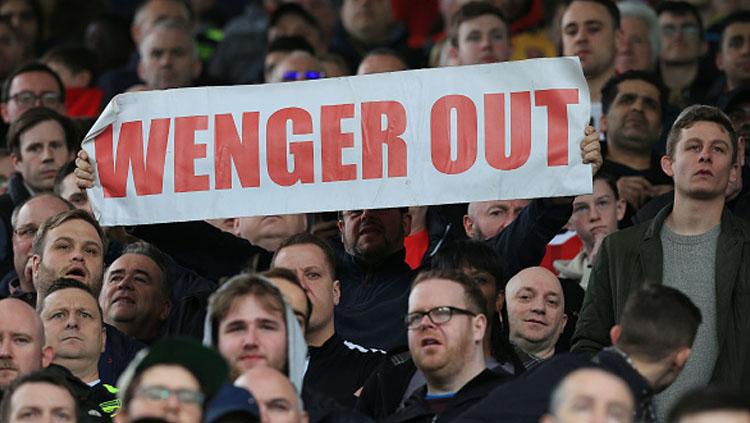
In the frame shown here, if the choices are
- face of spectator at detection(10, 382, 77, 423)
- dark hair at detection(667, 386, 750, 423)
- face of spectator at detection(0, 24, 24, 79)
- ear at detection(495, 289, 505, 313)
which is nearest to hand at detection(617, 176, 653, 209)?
ear at detection(495, 289, 505, 313)

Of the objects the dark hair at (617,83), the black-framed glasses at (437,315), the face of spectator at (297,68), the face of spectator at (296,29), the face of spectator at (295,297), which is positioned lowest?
the black-framed glasses at (437,315)

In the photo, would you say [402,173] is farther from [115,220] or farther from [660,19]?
[660,19]

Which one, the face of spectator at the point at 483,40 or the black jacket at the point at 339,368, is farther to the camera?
the face of spectator at the point at 483,40

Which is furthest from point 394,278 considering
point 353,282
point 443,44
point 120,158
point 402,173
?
point 443,44

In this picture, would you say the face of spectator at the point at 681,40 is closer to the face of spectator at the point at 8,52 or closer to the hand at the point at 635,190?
the hand at the point at 635,190

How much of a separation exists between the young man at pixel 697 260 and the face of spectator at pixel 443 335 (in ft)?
2.47

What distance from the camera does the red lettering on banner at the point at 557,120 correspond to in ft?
31.2

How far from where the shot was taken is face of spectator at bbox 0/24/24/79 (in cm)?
1526

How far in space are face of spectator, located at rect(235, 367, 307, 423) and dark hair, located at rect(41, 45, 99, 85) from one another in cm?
744

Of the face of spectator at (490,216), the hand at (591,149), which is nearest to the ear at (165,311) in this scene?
the face of spectator at (490,216)

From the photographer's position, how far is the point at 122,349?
32.9 ft

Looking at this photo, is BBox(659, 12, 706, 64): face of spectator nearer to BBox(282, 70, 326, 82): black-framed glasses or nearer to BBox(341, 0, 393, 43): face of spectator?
BBox(341, 0, 393, 43): face of spectator

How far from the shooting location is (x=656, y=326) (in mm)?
8000

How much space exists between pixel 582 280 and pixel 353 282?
4.20 feet
